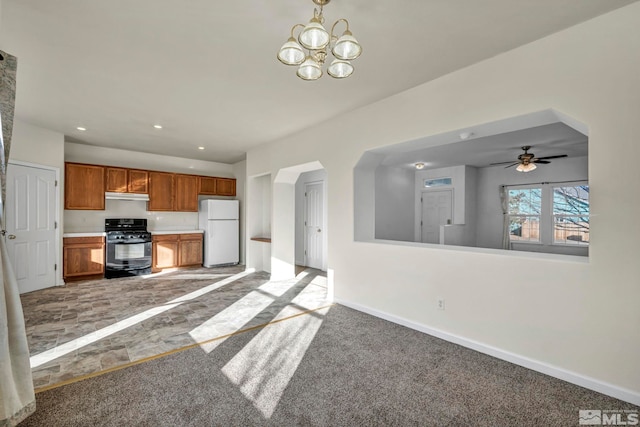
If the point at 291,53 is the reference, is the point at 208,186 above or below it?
below

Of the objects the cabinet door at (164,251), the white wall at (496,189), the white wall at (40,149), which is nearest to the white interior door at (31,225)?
the white wall at (40,149)

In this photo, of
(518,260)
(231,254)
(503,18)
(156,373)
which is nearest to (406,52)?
(503,18)

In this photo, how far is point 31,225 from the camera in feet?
16.0

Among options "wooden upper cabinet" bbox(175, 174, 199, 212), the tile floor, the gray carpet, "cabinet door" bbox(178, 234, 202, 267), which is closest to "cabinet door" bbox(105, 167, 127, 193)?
"wooden upper cabinet" bbox(175, 174, 199, 212)

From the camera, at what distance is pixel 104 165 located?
6305 millimetres

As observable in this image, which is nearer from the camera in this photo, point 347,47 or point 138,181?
point 347,47

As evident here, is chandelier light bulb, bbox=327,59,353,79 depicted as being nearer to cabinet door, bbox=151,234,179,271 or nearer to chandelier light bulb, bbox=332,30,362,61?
→ chandelier light bulb, bbox=332,30,362,61

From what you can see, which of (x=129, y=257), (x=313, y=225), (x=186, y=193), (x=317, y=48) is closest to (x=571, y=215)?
(x=313, y=225)

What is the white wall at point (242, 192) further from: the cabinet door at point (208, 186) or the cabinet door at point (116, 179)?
the cabinet door at point (116, 179)

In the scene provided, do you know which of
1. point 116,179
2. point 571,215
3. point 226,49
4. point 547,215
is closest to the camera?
point 226,49

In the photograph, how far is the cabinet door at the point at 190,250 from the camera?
6.85 m

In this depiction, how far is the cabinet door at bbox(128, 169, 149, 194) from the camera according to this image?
6367 millimetres

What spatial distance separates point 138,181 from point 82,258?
1819 millimetres

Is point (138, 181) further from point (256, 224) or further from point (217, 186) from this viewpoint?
point (256, 224)
